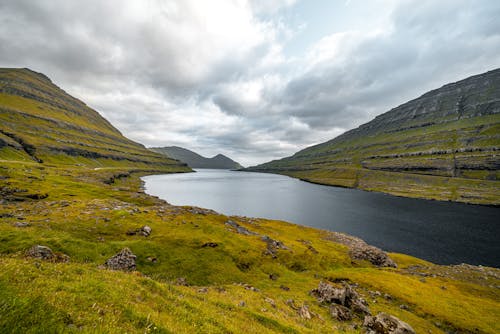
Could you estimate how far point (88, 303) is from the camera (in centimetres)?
933

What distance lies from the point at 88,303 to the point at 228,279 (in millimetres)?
25267

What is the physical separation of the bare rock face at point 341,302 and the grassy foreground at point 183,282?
1.21 m

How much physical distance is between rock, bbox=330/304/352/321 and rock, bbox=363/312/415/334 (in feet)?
9.61

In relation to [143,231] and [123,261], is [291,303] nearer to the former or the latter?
[123,261]

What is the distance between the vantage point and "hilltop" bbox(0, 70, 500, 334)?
919cm

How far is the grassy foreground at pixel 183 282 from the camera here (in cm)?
890

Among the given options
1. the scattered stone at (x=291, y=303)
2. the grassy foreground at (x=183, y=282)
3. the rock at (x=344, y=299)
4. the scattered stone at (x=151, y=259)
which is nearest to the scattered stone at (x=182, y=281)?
the grassy foreground at (x=183, y=282)

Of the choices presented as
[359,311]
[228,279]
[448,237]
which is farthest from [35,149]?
[448,237]

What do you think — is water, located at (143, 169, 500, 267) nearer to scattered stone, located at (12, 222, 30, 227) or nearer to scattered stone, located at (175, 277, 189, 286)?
scattered stone, located at (175, 277, 189, 286)

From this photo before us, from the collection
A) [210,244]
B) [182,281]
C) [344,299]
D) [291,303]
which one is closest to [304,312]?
[291,303]

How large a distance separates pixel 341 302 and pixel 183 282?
818 inches

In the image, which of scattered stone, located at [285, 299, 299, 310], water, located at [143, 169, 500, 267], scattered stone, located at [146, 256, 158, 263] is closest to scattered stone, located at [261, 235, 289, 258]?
scattered stone, located at [285, 299, 299, 310]

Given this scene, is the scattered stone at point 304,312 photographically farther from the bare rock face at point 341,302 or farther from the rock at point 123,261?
the rock at point 123,261

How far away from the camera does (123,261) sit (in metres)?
28.3
